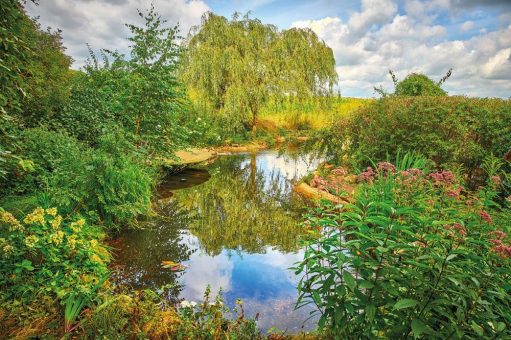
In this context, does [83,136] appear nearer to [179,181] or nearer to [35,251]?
[179,181]

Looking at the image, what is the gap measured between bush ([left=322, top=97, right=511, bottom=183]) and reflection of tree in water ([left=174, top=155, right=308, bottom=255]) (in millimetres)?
2302

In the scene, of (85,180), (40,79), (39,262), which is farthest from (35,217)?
(40,79)

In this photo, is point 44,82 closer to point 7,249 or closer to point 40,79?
point 40,79

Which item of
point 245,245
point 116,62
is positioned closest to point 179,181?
point 116,62

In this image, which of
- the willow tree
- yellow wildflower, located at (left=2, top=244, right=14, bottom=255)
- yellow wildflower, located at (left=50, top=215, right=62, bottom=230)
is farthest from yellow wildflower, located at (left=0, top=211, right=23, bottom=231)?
the willow tree

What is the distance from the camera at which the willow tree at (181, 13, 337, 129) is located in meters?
16.1

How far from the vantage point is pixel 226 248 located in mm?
5293

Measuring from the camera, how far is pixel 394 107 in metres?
7.60

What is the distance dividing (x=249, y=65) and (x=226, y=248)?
12904 mm

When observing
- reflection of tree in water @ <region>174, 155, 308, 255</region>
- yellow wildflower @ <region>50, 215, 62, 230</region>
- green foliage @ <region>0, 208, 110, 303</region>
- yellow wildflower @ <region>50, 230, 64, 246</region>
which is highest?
yellow wildflower @ <region>50, 215, 62, 230</region>

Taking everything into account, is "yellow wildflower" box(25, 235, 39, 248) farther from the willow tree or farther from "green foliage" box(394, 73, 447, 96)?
the willow tree

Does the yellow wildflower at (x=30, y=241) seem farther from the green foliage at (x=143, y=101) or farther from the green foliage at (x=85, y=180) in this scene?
the green foliage at (x=143, y=101)

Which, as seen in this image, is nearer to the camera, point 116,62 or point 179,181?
point 116,62

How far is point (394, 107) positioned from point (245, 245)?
4.84 meters
